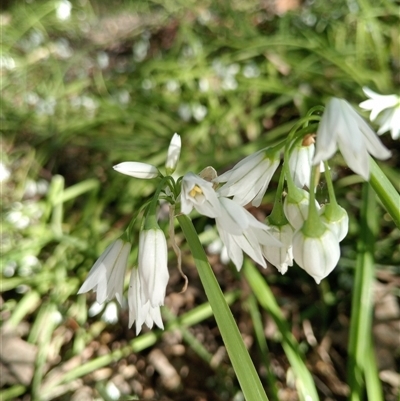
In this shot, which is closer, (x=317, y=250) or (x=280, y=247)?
(x=317, y=250)

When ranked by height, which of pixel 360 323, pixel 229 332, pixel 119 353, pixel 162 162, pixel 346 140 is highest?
pixel 346 140

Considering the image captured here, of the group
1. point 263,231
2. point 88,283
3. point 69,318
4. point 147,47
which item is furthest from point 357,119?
point 147,47

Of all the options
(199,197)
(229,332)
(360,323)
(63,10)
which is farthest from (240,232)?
(63,10)

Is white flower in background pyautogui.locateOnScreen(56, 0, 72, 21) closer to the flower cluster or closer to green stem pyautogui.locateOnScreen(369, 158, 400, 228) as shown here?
the flower cluster

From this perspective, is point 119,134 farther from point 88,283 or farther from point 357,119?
point 357,119

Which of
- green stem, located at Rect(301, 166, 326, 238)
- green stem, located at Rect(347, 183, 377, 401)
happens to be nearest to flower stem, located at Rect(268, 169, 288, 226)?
green stem, located at Rect(301, 166, 326, 238)

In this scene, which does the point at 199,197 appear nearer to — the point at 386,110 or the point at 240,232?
the point at 240,232
